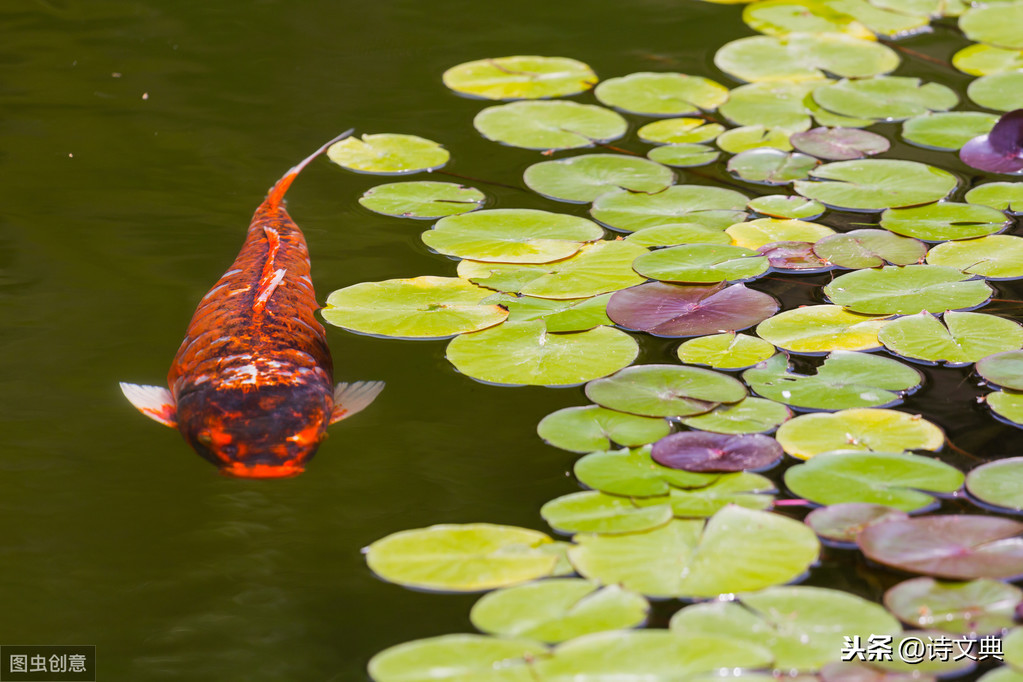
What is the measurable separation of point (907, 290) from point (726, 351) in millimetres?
430

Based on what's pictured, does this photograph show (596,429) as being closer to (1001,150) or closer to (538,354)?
(538,354)

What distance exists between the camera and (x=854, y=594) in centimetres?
134

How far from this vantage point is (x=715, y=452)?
1.57 m

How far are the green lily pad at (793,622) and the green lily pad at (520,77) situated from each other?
1.94 metres

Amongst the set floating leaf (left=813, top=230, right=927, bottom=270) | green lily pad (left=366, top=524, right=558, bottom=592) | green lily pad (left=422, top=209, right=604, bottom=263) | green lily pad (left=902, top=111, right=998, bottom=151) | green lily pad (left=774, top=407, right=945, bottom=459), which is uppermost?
green lily pad (left=902, top=111, right=998, bottom=151)

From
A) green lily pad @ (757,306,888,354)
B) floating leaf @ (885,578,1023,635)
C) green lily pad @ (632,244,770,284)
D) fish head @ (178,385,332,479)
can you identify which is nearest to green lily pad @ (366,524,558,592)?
fish head @ (178,385,332,479)

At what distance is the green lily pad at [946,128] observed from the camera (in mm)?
2617

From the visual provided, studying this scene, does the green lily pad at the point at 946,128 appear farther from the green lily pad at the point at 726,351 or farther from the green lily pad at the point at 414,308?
the green lily pad at the point at 414,308

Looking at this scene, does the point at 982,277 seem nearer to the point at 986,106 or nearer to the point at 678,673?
the point at 986,106

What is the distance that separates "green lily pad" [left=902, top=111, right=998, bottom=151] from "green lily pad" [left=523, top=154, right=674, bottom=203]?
68cm

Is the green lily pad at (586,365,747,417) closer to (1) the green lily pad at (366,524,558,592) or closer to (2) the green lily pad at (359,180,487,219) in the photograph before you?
(1) the green lily pad at (366,524,558,592)

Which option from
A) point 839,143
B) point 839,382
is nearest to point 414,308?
point 839,382

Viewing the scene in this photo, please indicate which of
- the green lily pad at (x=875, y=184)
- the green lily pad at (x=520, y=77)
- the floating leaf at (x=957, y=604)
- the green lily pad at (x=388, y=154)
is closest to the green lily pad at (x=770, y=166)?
the green lily pad at (x=875, y=184)

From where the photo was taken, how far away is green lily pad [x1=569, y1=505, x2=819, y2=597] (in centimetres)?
133
